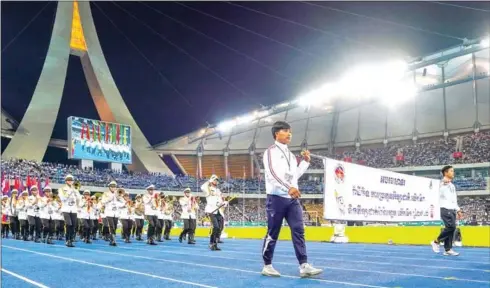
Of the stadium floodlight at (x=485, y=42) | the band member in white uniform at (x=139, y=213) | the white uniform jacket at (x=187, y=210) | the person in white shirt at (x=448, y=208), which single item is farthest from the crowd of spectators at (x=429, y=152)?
the person in white shirt at (x=448, y=208)

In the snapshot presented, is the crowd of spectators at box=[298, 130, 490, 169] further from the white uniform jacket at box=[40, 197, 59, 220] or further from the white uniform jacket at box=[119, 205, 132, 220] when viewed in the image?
the white uniform jacket at box=[40, 197, 59, 220]

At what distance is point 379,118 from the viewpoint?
6100 centimetres

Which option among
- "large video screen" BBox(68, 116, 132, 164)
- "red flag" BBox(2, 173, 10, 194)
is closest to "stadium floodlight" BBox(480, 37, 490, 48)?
"large video screen" BBox(68, 116, 132, 164)

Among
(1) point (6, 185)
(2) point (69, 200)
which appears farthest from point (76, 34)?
(2) point (69, 200)

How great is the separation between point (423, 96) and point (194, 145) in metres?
30.0

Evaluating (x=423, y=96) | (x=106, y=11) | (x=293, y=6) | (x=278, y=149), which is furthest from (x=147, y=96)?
(x=278, y=149)

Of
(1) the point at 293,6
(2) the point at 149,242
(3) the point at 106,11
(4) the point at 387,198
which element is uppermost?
(3) the point at 106,11

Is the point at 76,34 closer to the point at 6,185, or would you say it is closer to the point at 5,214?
the point at 6,185

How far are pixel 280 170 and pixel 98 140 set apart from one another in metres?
42.3

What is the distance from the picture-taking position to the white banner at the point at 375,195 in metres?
9.58

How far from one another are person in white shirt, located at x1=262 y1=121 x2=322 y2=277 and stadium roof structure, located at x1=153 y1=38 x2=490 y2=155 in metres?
40.2

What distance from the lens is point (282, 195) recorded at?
6668 millimetres

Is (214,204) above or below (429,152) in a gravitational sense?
below

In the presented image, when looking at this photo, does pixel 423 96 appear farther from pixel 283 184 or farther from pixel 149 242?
pixel 283 184
